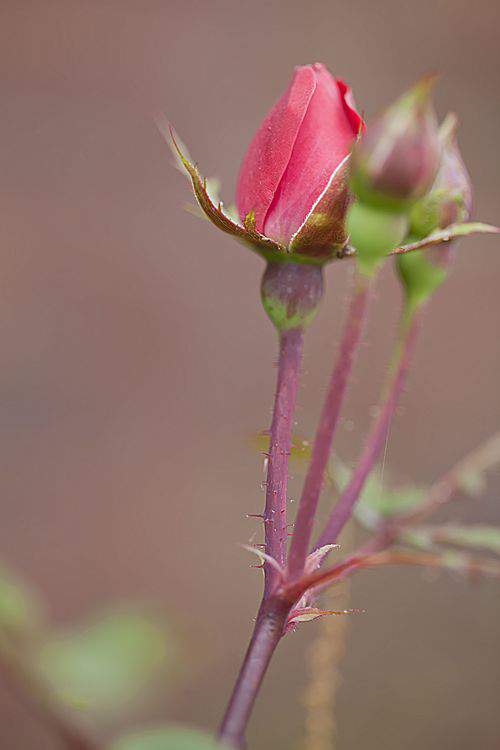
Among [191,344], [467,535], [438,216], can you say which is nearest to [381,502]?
[467,535]

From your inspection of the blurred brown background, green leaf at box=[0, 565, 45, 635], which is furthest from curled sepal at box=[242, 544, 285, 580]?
the blurred brown background

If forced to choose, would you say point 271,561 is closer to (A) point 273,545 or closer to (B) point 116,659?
(A) point 273,545

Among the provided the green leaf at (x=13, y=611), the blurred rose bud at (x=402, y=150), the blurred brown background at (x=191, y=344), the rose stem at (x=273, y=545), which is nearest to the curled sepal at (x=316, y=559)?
the rose stem at (x=273, y=545)

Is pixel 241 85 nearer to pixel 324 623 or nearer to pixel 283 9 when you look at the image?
pixel 283 9

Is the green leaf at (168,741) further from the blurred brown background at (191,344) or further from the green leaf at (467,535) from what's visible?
the blurred brown background at (191,344)

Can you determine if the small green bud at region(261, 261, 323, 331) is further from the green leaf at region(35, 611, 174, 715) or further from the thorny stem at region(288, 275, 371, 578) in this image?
the green leaf at region(35, 611, 174, 715)

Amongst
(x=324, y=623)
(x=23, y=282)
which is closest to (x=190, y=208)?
(x=324, y=623)
